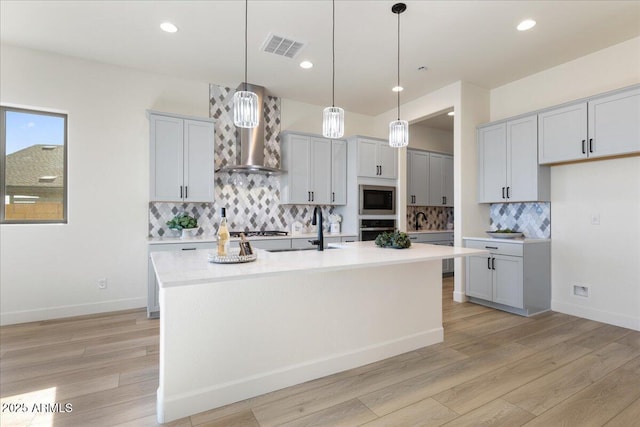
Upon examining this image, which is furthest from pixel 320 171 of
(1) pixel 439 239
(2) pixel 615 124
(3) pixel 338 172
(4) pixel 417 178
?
(2) pixel 615 124

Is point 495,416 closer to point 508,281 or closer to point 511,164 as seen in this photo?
point 508,281

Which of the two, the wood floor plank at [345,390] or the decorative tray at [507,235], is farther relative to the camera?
the decorative tray at [507,235]

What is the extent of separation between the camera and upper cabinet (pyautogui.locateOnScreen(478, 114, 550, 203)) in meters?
3.83

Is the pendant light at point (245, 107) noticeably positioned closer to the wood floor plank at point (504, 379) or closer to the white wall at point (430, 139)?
the wood floor plank at point (504, 379)

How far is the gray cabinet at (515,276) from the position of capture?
12.1 ft

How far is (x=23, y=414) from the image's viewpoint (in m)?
1.88

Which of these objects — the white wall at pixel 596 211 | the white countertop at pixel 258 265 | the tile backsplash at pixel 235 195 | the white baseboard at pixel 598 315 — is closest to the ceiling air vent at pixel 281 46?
the tile backsplash at pixel 235 195

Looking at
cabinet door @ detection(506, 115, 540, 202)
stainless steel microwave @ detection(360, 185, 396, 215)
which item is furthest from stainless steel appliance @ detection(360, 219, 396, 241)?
cabinet door @ detection(506, 115, 540, 202)

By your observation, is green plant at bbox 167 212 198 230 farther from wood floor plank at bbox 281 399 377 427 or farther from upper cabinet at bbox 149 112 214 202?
wood floor plank at bbox 281 399 377 427

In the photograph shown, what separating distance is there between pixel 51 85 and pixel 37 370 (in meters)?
2.96

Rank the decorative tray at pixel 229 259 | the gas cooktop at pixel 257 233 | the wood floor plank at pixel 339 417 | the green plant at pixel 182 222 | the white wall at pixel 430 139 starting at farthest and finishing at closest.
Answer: the white wall at pixel 430 139, the gas cooktop at pixel 257 233, the green plant at pixel 182 222, the decorative tray at pixel 229 259, the wood floor plank at pixel 339 417

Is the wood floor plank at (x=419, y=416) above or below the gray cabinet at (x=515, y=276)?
below

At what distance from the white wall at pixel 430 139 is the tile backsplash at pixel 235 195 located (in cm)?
281

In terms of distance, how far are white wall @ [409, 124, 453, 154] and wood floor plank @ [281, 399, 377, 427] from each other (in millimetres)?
5124
